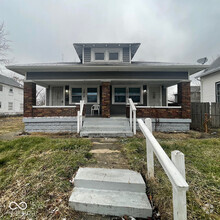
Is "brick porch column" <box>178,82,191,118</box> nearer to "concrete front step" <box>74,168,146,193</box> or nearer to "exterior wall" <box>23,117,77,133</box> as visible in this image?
"concrete front step" <box>74,168,146,193</box>

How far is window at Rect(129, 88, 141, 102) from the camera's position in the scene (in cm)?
810

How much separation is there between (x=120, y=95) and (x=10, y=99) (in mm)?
21368

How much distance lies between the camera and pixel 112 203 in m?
1.55

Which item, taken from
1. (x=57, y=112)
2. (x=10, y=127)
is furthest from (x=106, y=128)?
(x=10, y=127)

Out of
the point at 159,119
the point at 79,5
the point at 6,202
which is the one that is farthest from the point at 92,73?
the point at 79,5

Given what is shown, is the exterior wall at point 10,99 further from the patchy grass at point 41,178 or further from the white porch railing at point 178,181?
the white porch railing at point 178,181

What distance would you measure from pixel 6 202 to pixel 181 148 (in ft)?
12.6

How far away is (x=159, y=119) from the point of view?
20.0 feet

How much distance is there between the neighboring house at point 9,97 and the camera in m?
19.2

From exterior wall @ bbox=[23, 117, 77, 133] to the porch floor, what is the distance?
80 cm

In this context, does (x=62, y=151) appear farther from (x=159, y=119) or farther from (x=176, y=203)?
(x=159, y=119)

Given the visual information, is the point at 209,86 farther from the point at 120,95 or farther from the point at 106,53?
the point at 106,53

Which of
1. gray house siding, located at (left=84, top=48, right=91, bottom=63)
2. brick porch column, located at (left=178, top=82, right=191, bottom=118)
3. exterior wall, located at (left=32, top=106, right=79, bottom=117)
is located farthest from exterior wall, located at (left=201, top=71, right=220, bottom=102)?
exterior wall, located at (left=32, top=106, right=79, bottom=117)

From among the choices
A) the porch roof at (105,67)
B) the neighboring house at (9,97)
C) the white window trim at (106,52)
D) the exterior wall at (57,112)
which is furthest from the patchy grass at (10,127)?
the neighboring house at (9,97)
